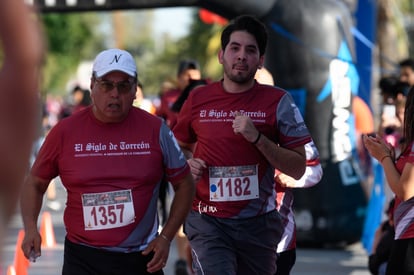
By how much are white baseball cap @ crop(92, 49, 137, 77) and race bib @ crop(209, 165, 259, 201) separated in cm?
94

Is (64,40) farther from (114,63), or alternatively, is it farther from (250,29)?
(114,63)

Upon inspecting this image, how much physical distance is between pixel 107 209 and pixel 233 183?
93 cm

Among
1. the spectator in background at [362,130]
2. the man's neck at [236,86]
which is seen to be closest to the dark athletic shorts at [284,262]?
the man's neck at [236,86]

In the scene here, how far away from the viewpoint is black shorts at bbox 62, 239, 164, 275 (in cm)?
519

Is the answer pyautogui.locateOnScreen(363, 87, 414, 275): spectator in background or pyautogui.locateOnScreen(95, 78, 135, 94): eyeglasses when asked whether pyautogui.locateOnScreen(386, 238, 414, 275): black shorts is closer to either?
pyautogui.locateOnScreen(363, 87, 414, 275): spectator in background

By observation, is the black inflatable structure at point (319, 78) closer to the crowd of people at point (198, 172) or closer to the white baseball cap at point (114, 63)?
the crowd of people at point (198, 172)

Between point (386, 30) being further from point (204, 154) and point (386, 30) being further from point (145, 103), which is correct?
point (204, 154)

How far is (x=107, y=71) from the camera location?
206 inches

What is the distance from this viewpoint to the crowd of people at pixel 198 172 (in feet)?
17.2

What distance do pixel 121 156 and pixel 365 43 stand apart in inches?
344

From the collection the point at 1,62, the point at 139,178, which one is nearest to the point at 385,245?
the point at 139,178

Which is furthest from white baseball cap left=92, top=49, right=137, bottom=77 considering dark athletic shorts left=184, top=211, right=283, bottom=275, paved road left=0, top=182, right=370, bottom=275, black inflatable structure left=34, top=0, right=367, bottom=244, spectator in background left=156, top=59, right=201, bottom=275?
black inflatable structure left=34, top=0, right=367, bottom=244

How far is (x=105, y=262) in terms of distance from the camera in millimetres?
5195

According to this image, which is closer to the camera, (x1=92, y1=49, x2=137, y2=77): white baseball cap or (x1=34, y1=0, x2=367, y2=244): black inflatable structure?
(x1=92, y1=49, x2=137, y2=77): white baseball cap
